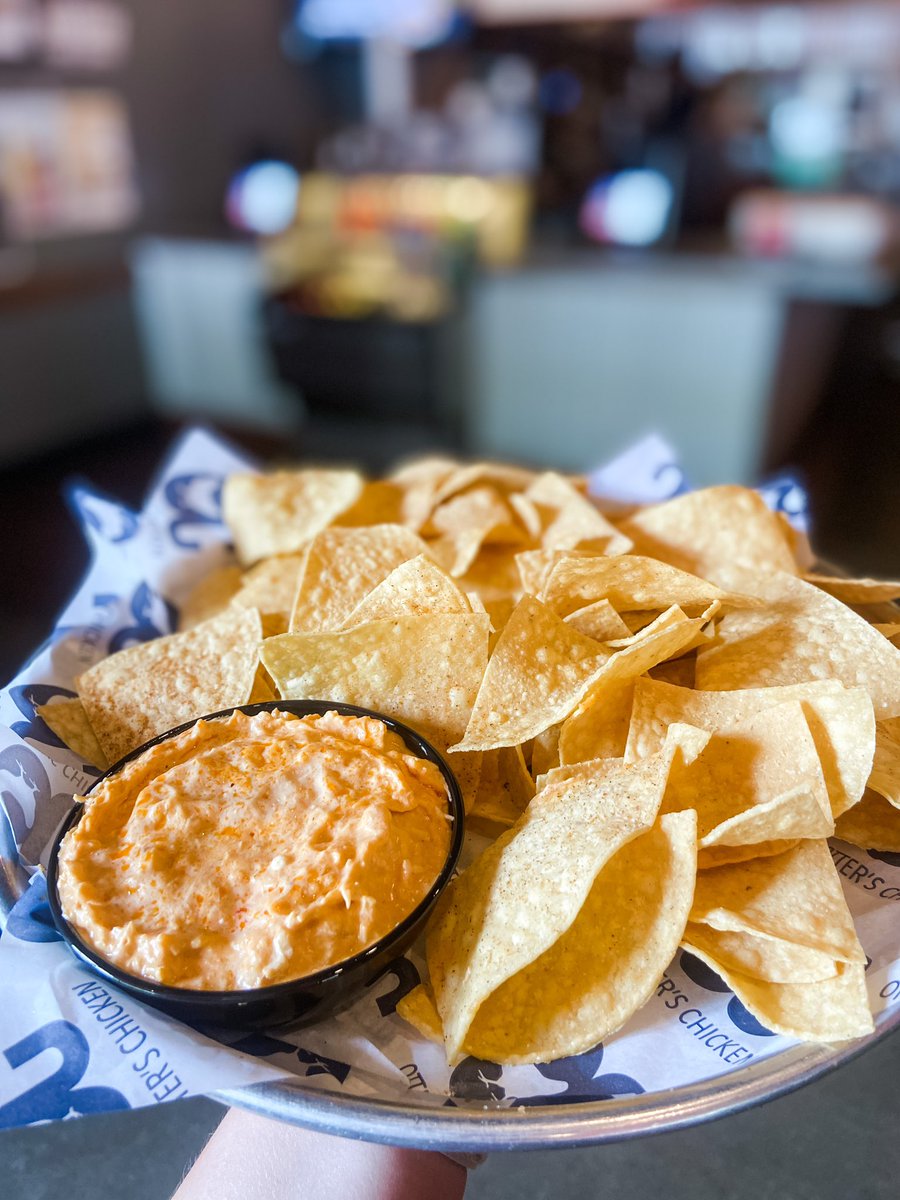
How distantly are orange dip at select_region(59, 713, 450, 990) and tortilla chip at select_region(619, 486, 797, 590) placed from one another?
2.08 ft

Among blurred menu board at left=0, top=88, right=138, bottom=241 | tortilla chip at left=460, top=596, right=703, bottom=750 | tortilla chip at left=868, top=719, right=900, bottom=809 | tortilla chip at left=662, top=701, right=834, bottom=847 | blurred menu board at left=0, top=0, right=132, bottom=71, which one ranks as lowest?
tortilla chip at left=868, top=719, right=900, bottom=809

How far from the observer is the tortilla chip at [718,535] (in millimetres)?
1482

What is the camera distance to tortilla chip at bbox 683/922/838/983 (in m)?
0.95

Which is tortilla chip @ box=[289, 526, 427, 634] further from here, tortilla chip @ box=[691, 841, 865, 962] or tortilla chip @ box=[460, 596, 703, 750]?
tortilla chip @ box=[691, 841, 865, 962]

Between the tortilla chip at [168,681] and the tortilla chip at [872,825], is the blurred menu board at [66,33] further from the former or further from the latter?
the tortilla chip at [872,825]

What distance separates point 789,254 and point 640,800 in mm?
4436

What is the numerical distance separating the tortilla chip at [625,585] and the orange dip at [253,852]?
333 mm

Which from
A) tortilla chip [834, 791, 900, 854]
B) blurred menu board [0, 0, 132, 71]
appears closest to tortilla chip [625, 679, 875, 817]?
tortilla chip [834, 791, 900, 854]

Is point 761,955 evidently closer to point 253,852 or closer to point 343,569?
point 253,852

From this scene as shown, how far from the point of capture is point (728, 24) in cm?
640

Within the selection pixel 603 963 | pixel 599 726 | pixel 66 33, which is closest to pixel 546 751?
pixel 599 726

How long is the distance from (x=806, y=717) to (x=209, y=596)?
3.24 ft

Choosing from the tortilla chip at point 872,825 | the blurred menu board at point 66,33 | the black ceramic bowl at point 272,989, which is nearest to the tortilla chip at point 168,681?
the black ceramic bowl at point 272,989

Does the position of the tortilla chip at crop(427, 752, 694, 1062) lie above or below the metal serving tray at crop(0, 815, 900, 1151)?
above
